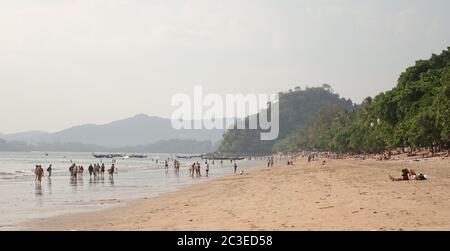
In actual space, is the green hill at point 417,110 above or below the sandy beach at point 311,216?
above

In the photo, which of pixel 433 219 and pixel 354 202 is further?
pixel 354 202

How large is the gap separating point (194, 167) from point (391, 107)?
1108 inches

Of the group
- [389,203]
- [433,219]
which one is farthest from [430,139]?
[433,219]

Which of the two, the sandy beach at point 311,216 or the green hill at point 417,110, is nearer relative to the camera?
the sandy beach at point 311,216

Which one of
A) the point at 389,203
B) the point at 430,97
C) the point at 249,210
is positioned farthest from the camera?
the point at 430,97

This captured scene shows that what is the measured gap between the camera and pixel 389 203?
14953 millimetres

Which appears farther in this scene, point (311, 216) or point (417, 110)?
point (417, 110)

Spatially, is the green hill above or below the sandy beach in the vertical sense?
above

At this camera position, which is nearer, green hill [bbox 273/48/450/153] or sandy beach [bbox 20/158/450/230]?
sandy beach [bbox 20/158/450/230]

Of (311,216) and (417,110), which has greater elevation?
(417,110)
